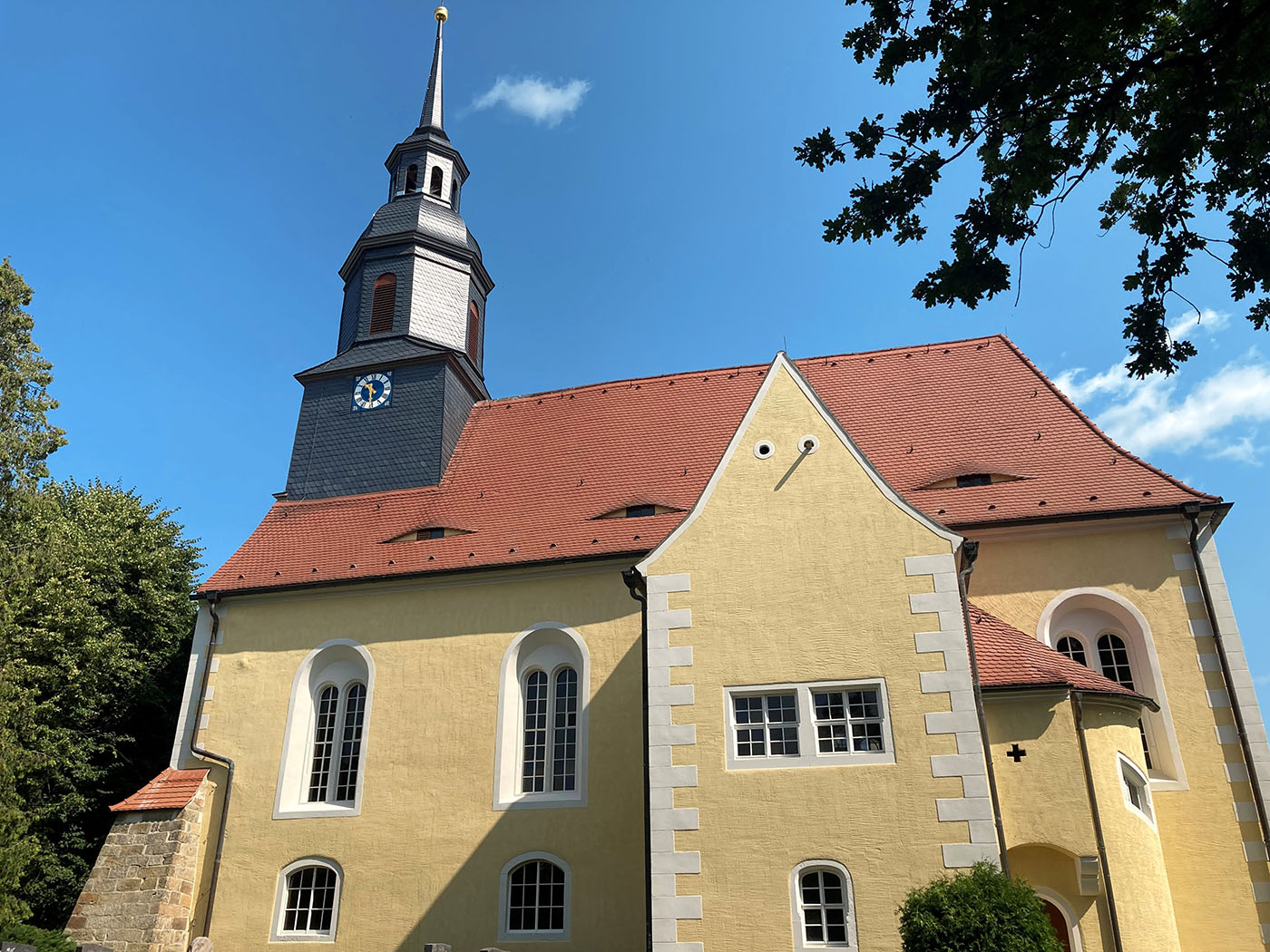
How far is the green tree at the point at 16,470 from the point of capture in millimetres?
18766

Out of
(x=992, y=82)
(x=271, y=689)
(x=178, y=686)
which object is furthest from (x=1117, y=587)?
(x=178, y=686)

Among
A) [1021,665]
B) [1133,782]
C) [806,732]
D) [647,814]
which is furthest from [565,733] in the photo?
[1133,782]

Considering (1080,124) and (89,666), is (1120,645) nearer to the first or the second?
(1080,124)

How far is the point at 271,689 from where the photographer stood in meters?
19.5

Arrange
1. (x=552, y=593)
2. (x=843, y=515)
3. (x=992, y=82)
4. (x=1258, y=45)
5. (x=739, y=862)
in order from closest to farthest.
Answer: (x=1258, y=45), (x=992, y=82), (x=739, y=862), (x=843, y=515), (x=552, y=593)

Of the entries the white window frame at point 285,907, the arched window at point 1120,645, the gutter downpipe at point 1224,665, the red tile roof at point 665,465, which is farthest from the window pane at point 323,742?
the gutter downpipe at point 1224,665

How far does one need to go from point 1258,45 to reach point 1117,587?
38.9 ft

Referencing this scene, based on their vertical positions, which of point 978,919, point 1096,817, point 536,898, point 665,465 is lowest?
point 978,919

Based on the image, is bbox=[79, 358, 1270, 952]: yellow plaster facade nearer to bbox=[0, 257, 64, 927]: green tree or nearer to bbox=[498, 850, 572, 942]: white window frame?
bbox=[498, 850, 572, 942]: white window frame

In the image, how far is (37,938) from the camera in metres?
15.9

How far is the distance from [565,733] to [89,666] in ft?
37.8

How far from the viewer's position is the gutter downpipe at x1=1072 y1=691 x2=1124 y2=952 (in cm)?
1241

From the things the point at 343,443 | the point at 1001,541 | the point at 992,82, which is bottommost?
the point at 992,82

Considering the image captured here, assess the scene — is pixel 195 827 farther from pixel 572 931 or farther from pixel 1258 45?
pixel 1258 45
